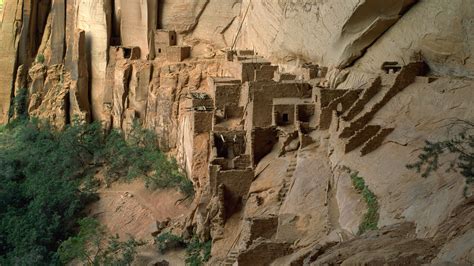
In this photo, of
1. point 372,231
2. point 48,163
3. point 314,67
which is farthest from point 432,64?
point 48,163

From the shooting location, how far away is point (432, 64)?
14.9m

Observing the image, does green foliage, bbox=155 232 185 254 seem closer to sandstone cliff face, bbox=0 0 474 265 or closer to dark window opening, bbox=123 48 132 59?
sandstone cliff face, bbox=0 0 474 265

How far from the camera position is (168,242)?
15.9 m

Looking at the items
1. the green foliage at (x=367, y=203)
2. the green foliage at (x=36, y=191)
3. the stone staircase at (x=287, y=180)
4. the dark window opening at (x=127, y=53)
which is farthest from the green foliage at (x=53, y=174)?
the green foliage at (x=367, y=203)

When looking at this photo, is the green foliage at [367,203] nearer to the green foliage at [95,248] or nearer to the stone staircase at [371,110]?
the stone staircase at [371,110]

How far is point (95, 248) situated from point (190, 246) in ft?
12.1

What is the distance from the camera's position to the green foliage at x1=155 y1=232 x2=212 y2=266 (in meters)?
14.7

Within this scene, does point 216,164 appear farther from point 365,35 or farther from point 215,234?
point 365,35

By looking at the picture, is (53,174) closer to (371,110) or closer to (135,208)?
(135,208)

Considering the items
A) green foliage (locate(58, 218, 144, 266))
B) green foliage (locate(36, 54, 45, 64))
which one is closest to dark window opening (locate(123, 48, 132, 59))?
green foliage (locate(36, 54, 45, 64))

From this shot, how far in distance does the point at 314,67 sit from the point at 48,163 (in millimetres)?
10558

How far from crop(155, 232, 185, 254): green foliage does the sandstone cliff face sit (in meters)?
0.42

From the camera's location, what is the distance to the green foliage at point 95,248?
52.9ft

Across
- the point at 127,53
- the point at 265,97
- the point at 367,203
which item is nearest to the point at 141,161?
the point at 127,53
